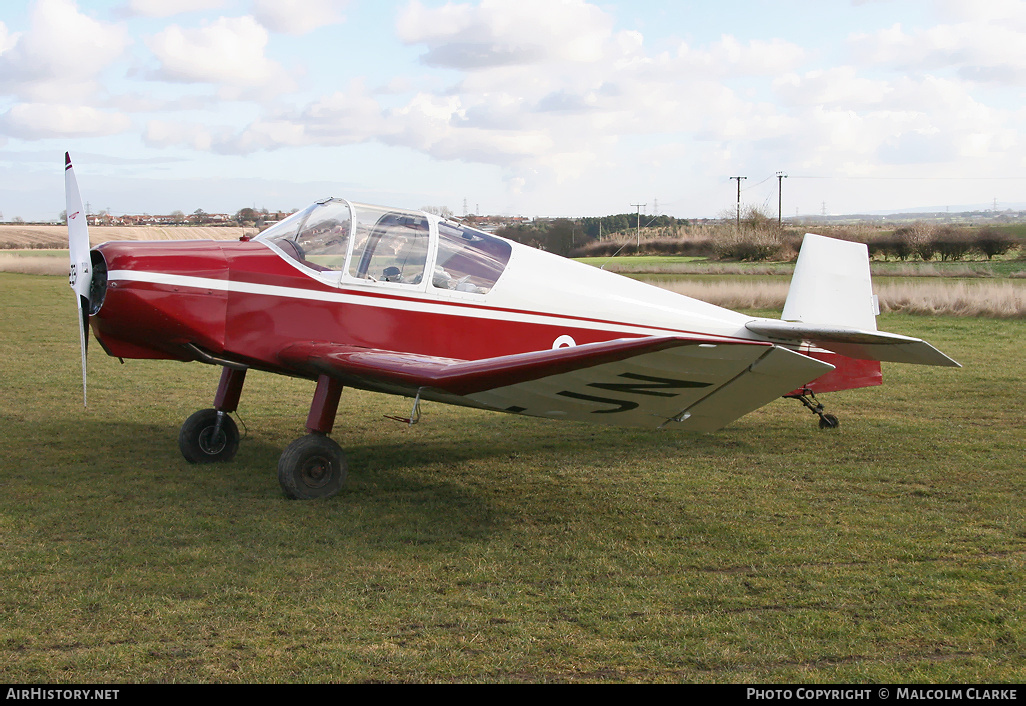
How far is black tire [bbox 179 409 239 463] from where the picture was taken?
6926 mm

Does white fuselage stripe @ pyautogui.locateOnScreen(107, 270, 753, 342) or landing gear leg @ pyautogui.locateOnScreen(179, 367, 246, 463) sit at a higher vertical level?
white fuselage stripe @ pyautogui.locateOnScreen(107, 270, 753, 342)

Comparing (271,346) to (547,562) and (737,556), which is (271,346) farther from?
(737,556)

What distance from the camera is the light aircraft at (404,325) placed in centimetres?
493

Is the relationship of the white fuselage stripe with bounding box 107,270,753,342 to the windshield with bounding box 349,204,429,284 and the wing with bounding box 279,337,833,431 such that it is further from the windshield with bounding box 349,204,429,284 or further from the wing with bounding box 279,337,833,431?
Result: the wing with bounding box 279,337,833,431

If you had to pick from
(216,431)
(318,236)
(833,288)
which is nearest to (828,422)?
(833,288)

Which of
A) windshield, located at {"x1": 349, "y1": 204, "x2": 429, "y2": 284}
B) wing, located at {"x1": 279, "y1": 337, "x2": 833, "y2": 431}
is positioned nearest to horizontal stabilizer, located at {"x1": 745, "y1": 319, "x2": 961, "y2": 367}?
wing, located at {"x1": 279, "y1": 337, "x2": 833, "y2": 431}

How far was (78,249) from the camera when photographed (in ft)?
18.7

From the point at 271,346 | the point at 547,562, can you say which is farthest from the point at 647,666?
the point at 271,346

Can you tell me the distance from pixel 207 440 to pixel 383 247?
2403 millimetres

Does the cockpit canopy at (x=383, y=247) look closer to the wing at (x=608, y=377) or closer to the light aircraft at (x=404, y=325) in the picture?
the light aircraft at (x=404, y=325)

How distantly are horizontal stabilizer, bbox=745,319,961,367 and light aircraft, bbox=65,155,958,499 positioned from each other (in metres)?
0.02

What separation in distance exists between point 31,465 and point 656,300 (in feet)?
17.5

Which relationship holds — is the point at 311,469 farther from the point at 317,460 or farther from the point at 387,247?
the point at 387,247

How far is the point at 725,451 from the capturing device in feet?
24.4
